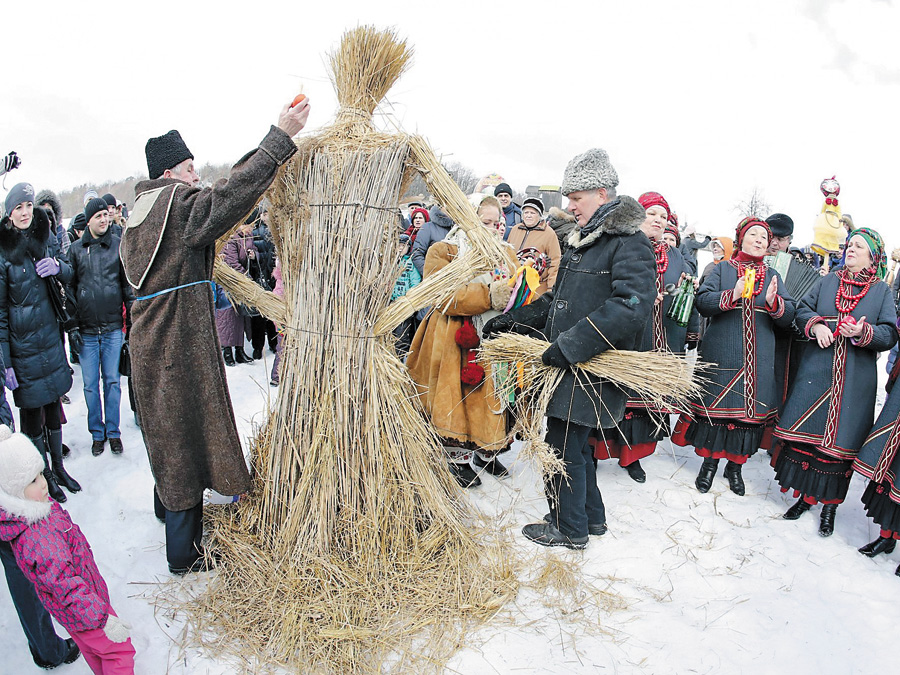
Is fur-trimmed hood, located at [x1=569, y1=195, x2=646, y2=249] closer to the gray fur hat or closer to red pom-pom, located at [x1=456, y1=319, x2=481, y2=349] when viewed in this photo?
the gray fur hat

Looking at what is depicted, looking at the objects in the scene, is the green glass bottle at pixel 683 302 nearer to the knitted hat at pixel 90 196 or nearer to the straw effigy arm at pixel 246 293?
the straw effigy arm at pixel 246 293

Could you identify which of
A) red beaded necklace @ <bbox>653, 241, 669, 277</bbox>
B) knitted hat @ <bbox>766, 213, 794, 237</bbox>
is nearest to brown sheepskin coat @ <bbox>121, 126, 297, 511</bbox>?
red beaded necklace @ <bbox>653, 241, 669, 277</bbox>

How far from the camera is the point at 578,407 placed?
2584mm

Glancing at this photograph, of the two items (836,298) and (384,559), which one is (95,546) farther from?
(836,298)

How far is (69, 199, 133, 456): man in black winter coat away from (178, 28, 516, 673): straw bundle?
1786 mm

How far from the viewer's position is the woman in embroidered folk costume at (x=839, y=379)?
3.03 m

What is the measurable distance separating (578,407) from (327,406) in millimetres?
1188

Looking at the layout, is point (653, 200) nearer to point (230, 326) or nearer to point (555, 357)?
point (555, 357)

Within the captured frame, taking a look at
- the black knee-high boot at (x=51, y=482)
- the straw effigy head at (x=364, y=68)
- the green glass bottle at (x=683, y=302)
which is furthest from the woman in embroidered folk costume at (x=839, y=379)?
the black knee-high boot at (x=51, y=482)

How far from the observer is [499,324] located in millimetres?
3025

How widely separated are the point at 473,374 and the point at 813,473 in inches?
82.5

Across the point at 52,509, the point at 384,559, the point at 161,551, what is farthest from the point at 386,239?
the point at 161,551

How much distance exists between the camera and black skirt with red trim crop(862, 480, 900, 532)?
280 centimetres

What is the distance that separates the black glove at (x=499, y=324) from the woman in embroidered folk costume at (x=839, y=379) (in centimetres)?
183
